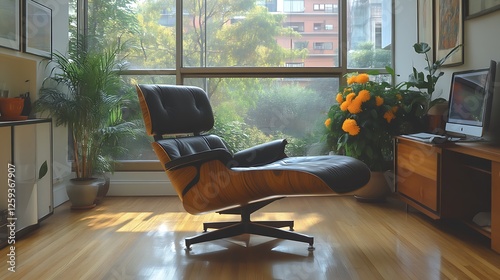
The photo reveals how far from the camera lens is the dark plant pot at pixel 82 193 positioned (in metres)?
3.47

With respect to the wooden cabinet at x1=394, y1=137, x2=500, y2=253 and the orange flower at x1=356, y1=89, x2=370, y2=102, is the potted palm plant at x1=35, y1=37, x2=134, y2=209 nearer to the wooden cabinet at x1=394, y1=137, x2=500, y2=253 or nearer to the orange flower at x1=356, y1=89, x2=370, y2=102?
the orange flower at x1=356, y1=89, x2=370, y2=102

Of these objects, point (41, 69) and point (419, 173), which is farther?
point (41, 69)

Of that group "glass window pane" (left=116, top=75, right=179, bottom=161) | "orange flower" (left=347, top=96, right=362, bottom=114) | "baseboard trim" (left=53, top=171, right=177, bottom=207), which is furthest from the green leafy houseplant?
"baseboard trim" (left=53, top=171, right=177, bottom=207)

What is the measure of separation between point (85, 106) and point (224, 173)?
1.68 meters

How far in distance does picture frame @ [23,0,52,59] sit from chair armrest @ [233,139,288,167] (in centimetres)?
160

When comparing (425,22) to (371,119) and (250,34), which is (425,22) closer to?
(371,119)

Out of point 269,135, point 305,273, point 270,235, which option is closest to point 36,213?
point 270,235

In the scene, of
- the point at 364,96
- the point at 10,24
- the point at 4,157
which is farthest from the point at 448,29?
the point at 4,157

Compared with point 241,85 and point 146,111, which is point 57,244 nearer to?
point 146,111

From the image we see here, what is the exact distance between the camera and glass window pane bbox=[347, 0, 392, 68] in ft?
13.8

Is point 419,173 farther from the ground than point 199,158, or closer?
closer

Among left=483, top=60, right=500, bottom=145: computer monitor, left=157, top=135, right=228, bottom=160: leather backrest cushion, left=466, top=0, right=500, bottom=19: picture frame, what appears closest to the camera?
left=157, top=135, right=228, bottom=160: leather backrest cushion

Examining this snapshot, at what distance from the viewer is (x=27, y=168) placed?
284 centimetres

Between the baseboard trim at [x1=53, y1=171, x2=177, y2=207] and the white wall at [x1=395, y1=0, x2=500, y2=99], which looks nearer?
the white wall at [x1=395, y1=0, x2=500, y2=99]
